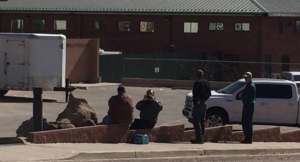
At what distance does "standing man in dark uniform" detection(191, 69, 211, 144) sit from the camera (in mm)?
18562

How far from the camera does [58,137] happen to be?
17.0 metres

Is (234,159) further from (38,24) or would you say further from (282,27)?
(38,24)

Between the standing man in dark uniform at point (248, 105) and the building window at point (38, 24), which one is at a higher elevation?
the building window at point (38, 24)

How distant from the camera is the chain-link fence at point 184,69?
45438 mm

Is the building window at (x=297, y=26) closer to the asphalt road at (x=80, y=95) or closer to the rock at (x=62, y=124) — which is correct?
the asphalt road at (x=80, y=95)

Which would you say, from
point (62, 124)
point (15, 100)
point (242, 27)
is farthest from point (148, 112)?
point (242, 27)

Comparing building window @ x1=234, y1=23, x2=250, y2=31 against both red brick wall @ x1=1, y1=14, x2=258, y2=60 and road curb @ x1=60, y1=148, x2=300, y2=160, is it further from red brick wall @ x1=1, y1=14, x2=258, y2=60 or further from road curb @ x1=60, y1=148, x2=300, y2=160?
road curb @ x1=60, y1=148, x2=300, y2=160

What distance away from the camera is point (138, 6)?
57906 millimetres

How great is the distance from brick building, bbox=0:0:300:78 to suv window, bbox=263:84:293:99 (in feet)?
98.3

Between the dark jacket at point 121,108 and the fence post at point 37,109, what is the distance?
6.20ft

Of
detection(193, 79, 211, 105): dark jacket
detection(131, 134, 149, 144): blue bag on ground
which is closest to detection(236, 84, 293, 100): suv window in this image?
detection(193, 79, 211, 105): dark jacket

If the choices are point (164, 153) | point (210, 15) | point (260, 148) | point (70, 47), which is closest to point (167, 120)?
point (260, 148)

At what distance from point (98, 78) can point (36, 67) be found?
1238cm

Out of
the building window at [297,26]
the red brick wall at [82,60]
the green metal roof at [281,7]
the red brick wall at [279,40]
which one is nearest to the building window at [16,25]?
the red brick wall at [82,60]
